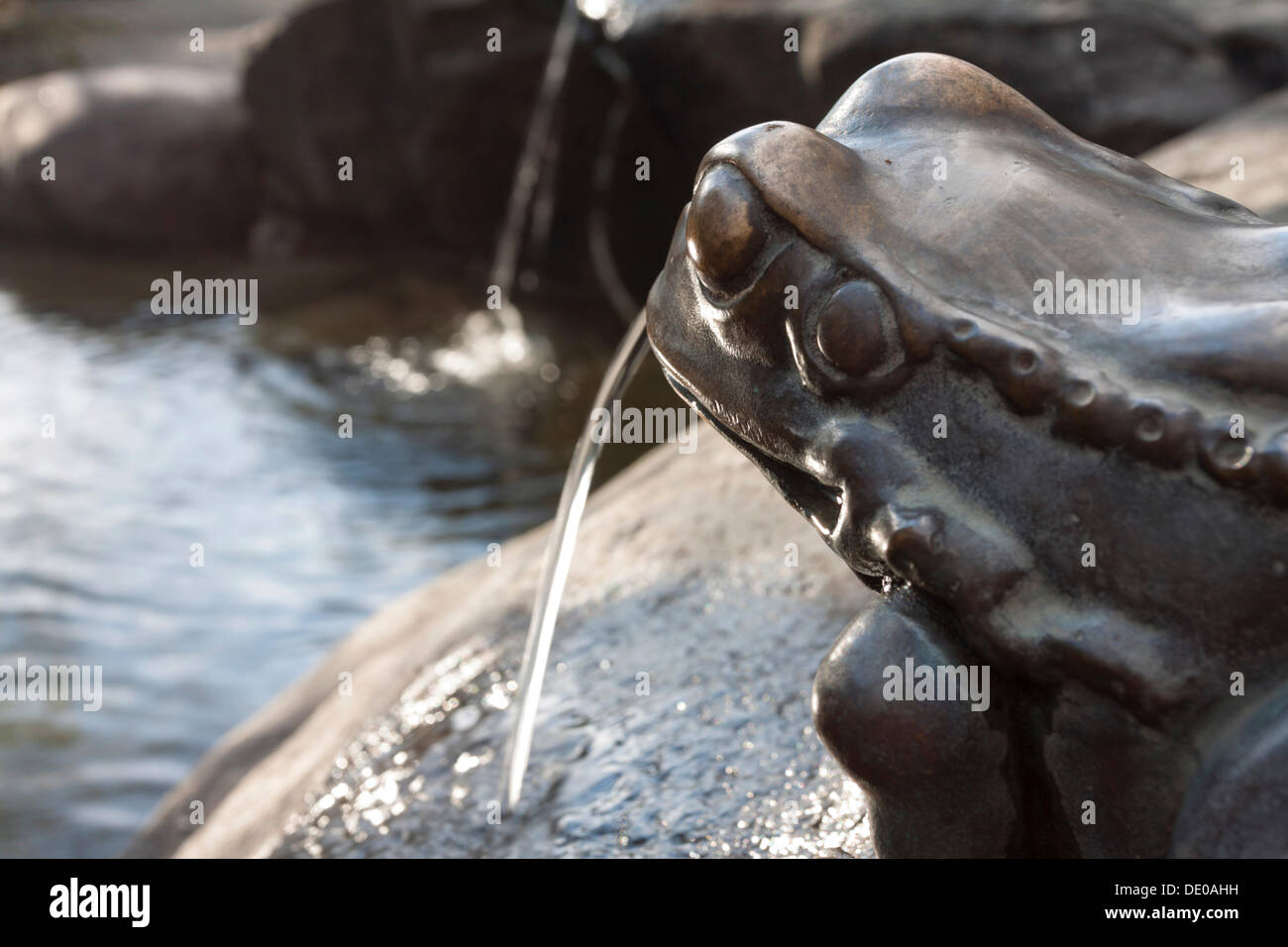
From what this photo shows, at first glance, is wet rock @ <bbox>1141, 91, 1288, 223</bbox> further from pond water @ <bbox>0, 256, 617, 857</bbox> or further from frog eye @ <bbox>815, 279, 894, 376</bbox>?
pond water @ <bbox>0, 256, 617, 857</bbox>

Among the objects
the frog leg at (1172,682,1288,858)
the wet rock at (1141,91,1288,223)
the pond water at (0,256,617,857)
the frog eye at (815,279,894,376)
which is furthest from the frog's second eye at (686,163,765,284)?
the pond water at (0,256,617,857)

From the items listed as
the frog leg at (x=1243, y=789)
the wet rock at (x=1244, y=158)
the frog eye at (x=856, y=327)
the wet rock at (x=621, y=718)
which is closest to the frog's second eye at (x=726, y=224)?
the frog eye at (x=856, y=327)

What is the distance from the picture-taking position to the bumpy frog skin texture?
1.42m

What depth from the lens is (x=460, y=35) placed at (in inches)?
329

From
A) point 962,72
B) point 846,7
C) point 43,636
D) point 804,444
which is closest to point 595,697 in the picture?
point 804,444

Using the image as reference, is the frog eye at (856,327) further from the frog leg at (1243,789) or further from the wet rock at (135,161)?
the wet rock at (135,161)

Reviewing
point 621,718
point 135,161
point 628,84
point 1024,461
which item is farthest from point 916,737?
point 135,161

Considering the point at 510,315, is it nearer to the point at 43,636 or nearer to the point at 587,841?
the point at 43,636

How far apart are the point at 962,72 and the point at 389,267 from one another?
792 cm

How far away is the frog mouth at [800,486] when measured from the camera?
1683mm

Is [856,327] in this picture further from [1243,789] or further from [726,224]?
[1243,789]

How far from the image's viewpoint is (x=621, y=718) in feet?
7.77

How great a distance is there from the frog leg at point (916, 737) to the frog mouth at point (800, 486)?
152 millimetres

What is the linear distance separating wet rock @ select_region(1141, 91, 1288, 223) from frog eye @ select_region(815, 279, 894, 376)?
2.07 meters
